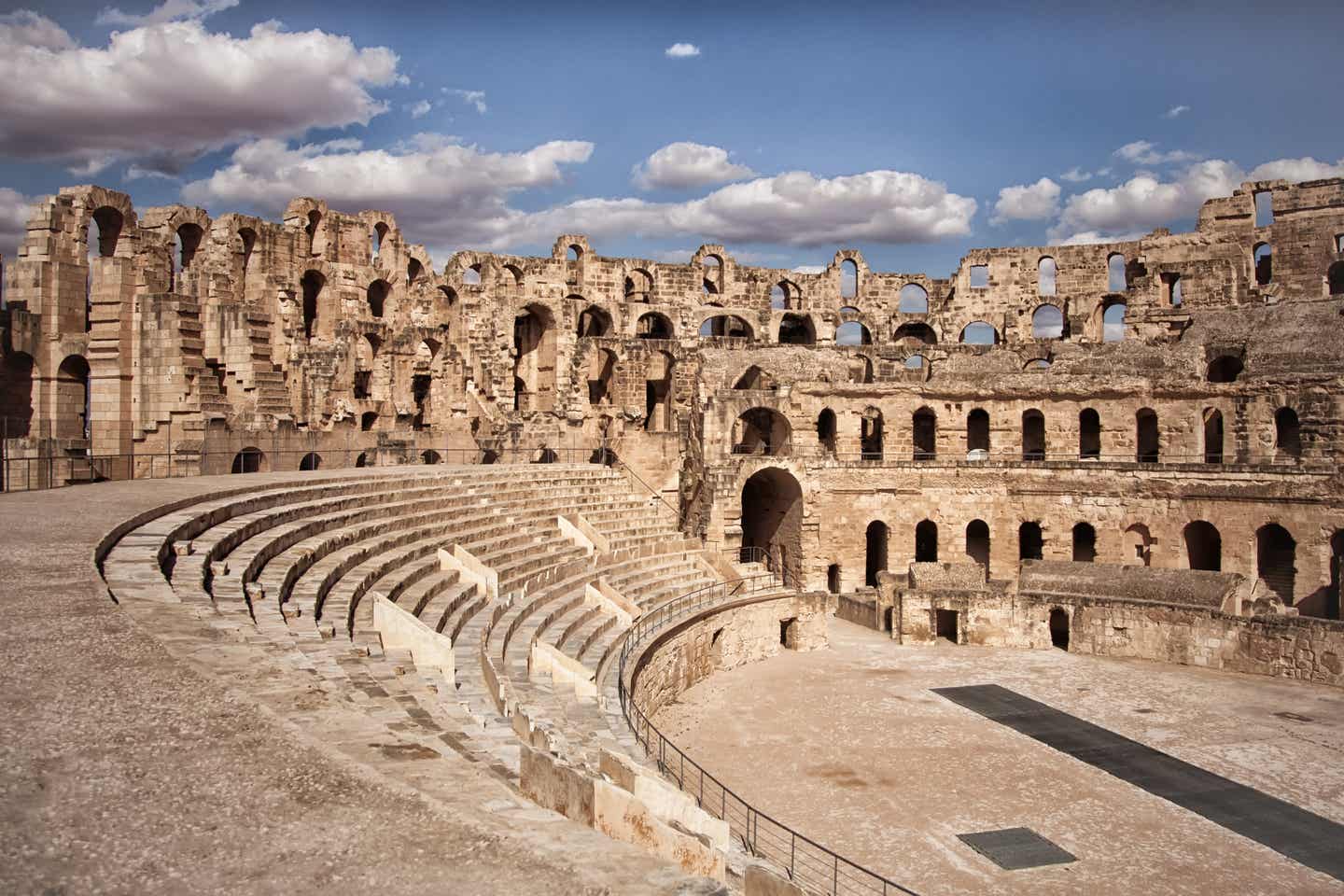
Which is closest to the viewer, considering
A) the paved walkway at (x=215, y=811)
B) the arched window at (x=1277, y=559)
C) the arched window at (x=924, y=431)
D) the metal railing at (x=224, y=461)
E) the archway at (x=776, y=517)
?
the paved walkway at (x=215, y=811)

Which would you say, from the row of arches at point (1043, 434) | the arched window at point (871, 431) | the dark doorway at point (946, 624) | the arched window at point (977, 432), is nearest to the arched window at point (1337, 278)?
the row of arches at point (1043, 434)

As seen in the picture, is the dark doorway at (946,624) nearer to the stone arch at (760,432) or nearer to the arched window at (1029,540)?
the arched window at (1029,540)

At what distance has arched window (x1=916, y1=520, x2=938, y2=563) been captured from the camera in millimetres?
34906

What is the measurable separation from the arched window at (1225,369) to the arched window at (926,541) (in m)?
11.6

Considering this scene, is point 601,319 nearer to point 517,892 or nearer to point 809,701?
point 809,701

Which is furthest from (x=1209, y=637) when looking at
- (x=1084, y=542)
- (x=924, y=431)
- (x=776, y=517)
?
(x=924, y=431)

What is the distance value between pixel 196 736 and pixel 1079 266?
43.0 m

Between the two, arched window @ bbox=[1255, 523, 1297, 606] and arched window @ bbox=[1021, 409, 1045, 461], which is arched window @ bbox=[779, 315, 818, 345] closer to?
arched window @ bbox=[1021, 409, 1045, 461]

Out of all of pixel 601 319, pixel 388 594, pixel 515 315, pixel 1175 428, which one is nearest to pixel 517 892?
pixel 388 594

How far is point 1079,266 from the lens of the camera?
42594 millimetres

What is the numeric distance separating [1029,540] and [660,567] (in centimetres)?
1585

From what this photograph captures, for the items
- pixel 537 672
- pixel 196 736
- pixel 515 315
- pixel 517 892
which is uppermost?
pixel 515 315

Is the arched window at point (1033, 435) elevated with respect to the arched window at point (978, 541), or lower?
elevated

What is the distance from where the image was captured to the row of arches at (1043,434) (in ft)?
106
